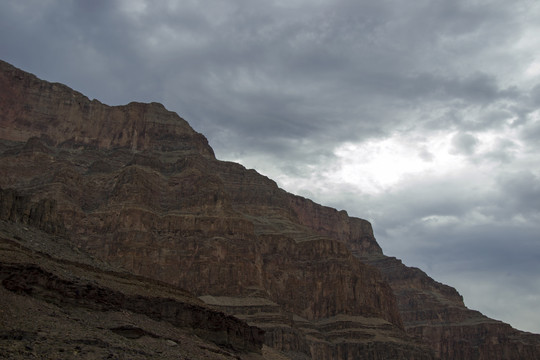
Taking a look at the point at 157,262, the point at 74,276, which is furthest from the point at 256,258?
the point at 74,276

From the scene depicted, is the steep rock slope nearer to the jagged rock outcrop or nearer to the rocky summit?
the jagged rock outcrop

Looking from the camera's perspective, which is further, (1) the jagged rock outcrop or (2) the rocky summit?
(2) the rocky summit

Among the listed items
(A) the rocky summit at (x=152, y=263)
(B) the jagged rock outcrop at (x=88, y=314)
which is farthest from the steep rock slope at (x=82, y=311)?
(A) the rocky summit at (x=152, y=263)

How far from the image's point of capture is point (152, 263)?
5335 inches

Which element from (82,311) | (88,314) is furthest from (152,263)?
(88,314)

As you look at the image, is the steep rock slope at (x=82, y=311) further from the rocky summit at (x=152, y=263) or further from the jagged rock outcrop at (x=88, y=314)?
the rocky summit at (x=152, y=263)

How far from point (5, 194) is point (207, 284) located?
75322 millimetres

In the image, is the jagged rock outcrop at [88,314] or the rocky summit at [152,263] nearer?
the jagged rock outcrop at [88,314]

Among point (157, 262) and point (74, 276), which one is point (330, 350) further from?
point (74, 276)

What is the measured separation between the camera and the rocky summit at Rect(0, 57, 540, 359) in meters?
44.2

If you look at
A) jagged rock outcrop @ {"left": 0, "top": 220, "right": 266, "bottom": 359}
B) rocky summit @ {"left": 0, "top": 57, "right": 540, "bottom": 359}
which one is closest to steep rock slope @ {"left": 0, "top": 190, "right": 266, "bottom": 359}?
jagged rock outcrop @ {"left": 0, "top": 220, "right": 266, "bottom": 359}

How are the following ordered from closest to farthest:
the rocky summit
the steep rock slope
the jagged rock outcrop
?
1. the jagged rock outcrop
2. the steep rock slope
3. the rocky summit

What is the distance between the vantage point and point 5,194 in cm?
6844

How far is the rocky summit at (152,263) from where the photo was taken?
44.2m
